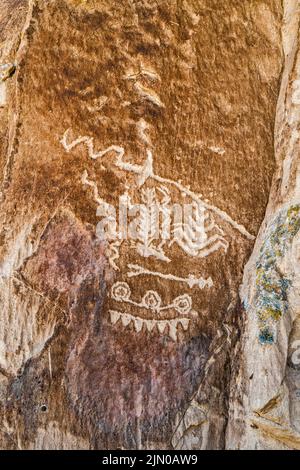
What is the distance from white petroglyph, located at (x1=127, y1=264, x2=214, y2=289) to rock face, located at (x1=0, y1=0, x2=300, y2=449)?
1 cm

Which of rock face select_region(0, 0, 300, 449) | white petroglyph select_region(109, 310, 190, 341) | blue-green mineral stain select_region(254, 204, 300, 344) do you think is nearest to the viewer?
blue-green mineral stain select_region(254, 204, 300, 344)

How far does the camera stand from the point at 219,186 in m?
5.41

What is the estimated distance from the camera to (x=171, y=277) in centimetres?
520

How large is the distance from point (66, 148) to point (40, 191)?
0.39 metres

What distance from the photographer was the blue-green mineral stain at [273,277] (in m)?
4.79

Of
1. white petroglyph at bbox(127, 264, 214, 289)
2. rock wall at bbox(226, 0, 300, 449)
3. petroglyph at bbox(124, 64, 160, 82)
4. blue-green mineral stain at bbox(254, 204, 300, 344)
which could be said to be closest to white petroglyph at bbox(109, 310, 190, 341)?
white petroglyph at bbox(127, 264, 214, 289)

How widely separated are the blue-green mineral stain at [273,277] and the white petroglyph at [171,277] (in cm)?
44

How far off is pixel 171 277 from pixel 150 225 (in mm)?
437

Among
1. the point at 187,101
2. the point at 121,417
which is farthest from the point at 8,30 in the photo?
the point at 121,417

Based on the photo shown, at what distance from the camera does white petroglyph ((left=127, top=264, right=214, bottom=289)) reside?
17.0ft

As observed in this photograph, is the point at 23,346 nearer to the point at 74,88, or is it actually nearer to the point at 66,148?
the point at 66,148

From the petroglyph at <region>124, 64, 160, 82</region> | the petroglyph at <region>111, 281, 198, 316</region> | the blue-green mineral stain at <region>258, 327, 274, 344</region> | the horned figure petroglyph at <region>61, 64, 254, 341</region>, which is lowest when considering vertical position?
the blue-green mineral stain at <region>258, 327, 274, 344</region>

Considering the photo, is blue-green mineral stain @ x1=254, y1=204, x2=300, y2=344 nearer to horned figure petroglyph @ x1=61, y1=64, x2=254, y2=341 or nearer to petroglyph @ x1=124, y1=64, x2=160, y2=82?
horned figure petroglyph @ x1=61, y1=64, x2=254, y2=341

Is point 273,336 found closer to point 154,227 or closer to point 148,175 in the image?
point 154,227
